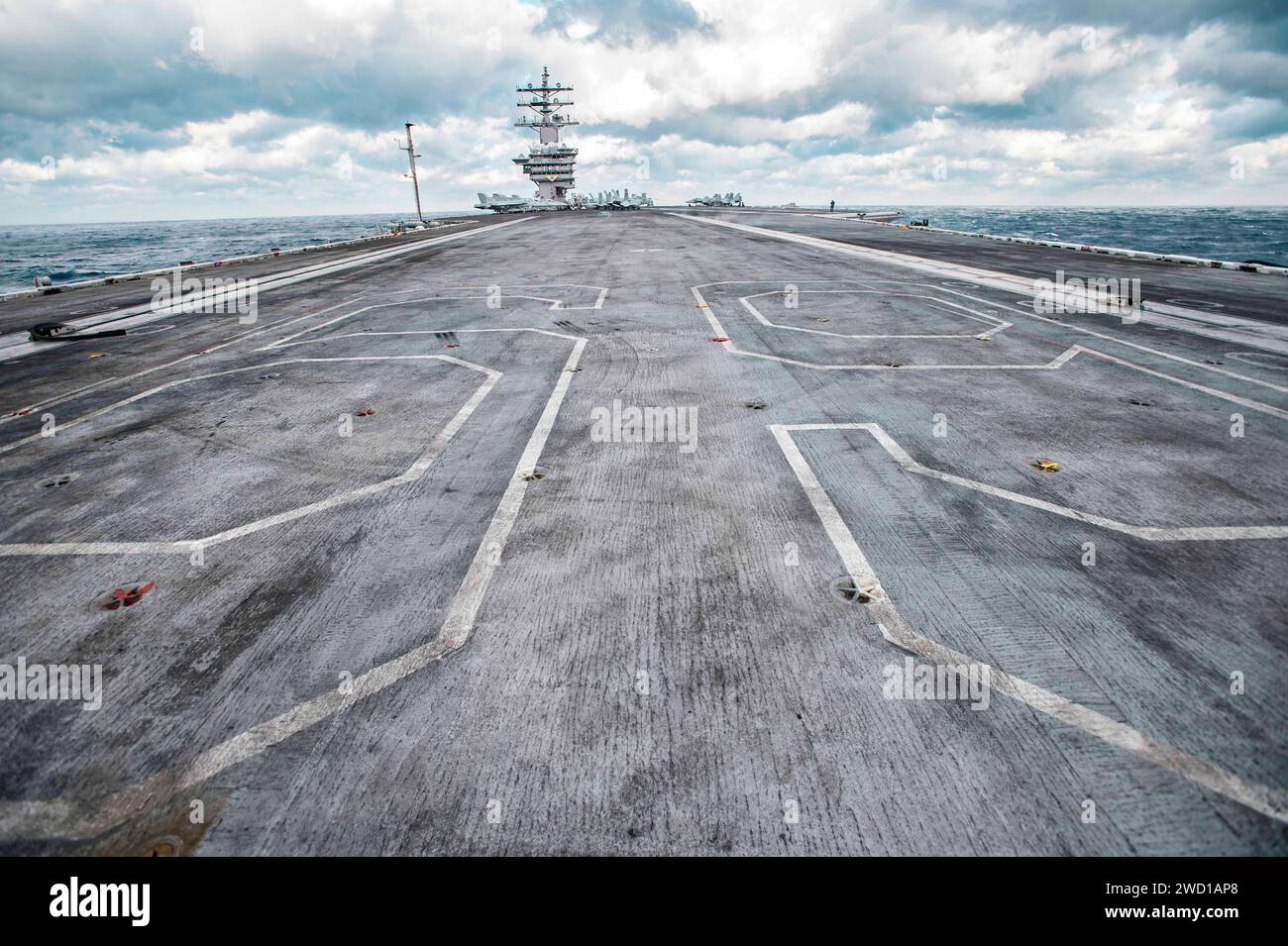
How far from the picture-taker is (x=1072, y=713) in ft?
9.66

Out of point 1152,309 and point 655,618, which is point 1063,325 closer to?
point 1152,309

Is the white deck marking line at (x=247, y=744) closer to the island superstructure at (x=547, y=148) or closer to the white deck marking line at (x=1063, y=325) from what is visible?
the white deck marking line at (x=1063, y=325)

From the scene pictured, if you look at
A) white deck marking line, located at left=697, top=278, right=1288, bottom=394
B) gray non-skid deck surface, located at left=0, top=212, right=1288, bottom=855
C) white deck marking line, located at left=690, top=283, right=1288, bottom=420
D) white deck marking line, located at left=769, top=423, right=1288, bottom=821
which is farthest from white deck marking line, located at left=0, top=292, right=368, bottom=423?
white deck marking line, located at left=769, top=423, right=1288, bottom=821

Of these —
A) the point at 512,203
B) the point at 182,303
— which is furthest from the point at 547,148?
the point at 182,303

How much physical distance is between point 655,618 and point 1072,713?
215 centimetres

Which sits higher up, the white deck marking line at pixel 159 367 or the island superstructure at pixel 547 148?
the island superstructure at pixel 547 148

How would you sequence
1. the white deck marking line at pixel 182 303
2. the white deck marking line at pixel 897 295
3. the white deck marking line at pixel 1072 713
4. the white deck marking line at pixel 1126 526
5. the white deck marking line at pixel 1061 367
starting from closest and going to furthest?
the white deck marking line at pixel 1072 713
the white deck marking line at pixel 1126 526
the white deck marking line at pixel 1061 367
the white deck marking line at pixel 897 295
the white deck marking line at pixel 182 303

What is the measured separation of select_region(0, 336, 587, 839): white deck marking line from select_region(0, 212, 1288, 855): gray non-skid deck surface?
27 millimetres

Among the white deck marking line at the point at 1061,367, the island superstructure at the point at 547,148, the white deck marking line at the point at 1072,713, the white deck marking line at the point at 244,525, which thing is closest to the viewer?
the white deck marking line at the point at 1072,713

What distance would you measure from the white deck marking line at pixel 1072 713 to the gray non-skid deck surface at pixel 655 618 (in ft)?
0.16

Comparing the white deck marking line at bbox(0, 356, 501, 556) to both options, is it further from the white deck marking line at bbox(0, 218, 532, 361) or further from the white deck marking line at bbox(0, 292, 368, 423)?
the white deck marking line at bbox(0, 218, 532, 361)

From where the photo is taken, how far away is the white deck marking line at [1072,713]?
2.52 meters

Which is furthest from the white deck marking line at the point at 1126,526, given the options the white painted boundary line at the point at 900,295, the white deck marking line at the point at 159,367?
the white deck marking line at the point at 159,367
